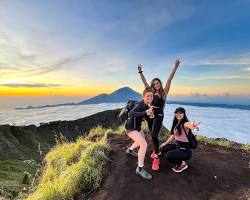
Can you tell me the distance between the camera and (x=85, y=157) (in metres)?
9.01

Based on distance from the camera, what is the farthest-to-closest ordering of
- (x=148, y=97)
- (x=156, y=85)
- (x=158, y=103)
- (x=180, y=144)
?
(x=156, y=85) < (x=158, y=103) < (x=180, y=144) < (x=148, y=97)

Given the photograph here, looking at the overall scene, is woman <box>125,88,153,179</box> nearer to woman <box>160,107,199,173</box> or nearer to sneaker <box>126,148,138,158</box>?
woman <box>160,107,199,173</box>

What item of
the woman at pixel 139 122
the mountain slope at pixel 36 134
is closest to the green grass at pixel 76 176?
the woman at pixel 139 122

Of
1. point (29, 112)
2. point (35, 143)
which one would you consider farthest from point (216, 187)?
point (29, 112)

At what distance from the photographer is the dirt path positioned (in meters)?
7.32

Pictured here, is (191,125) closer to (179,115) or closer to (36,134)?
(179,115)

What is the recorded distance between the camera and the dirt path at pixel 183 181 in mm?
7316

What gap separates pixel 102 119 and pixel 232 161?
78096mm

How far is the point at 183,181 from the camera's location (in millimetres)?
7906

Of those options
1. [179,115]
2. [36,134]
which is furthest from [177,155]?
[36,134]

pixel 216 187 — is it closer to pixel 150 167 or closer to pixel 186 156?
pixel 186 156

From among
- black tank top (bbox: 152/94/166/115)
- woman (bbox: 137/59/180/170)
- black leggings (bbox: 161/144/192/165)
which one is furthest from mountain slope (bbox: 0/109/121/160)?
black leggings (bbox: 161/144/192/165)

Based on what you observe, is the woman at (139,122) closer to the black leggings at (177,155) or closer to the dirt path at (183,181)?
the dirt path at (183,181)

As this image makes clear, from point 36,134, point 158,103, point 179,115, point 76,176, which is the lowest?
point 36,134
